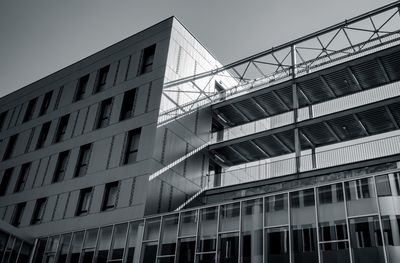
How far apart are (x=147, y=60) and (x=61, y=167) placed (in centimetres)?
970

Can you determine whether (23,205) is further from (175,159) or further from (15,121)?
(175,159)

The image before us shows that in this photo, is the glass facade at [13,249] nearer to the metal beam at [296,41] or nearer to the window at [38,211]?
the window at [38,211]

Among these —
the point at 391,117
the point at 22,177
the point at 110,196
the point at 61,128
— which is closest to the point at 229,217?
the point at 110,196

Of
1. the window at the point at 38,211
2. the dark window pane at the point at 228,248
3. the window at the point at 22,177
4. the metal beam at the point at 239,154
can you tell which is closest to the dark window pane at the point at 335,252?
the dark window pane at the point at 228,248

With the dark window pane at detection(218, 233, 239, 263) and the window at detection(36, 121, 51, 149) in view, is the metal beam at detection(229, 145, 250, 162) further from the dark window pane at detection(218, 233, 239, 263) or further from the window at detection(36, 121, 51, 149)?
the window at detection(36, 121, 51, 149)

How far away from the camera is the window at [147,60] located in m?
27.7

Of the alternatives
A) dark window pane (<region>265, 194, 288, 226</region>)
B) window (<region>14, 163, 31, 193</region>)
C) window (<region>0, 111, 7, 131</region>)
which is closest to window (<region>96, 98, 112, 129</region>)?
window (<region>14, 163, 31, 193</region>)

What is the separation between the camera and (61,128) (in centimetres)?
3095

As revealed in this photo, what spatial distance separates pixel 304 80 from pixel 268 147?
6043mm

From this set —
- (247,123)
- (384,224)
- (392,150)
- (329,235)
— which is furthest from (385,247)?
(247,123)

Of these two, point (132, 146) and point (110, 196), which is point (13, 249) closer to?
point (110, 196)

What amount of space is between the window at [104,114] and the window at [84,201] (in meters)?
4.63

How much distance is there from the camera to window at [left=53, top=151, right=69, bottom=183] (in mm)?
28078

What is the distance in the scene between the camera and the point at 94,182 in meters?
25.3
